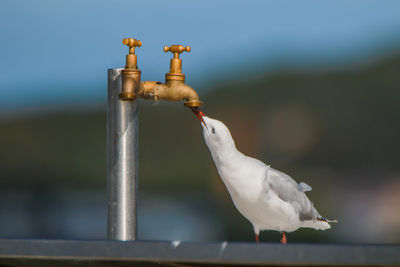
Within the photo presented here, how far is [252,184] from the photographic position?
4.78 ft

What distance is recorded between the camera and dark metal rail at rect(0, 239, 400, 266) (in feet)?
3.55

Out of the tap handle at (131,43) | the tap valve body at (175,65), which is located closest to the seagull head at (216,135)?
the tap valve body at (175,65)

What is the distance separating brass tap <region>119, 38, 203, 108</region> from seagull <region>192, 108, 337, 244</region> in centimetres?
5

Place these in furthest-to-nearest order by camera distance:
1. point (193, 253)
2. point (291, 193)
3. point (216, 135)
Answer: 1. point (291, 193)
2. point (216, 135)
3. point (193, 253)

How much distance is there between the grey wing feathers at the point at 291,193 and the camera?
153cm

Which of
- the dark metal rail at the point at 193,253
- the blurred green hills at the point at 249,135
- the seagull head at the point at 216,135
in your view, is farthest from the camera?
the blurred green hills at the point at 249,135

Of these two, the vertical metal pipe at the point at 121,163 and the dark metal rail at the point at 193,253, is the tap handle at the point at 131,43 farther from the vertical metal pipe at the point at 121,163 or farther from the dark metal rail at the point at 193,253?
the dark metal rail at the point at 193,253

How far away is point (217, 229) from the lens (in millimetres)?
4664

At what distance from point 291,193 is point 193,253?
0.50 metres

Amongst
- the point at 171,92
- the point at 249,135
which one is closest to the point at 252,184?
the point at 171,92

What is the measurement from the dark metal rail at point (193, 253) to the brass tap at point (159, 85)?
1.44ft

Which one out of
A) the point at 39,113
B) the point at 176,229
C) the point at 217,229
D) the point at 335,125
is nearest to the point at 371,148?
the point at 335,125

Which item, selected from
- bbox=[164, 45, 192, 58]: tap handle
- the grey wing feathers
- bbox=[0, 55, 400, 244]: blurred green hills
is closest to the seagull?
the grey wing feathers

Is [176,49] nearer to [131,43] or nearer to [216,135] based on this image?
[131,43]
